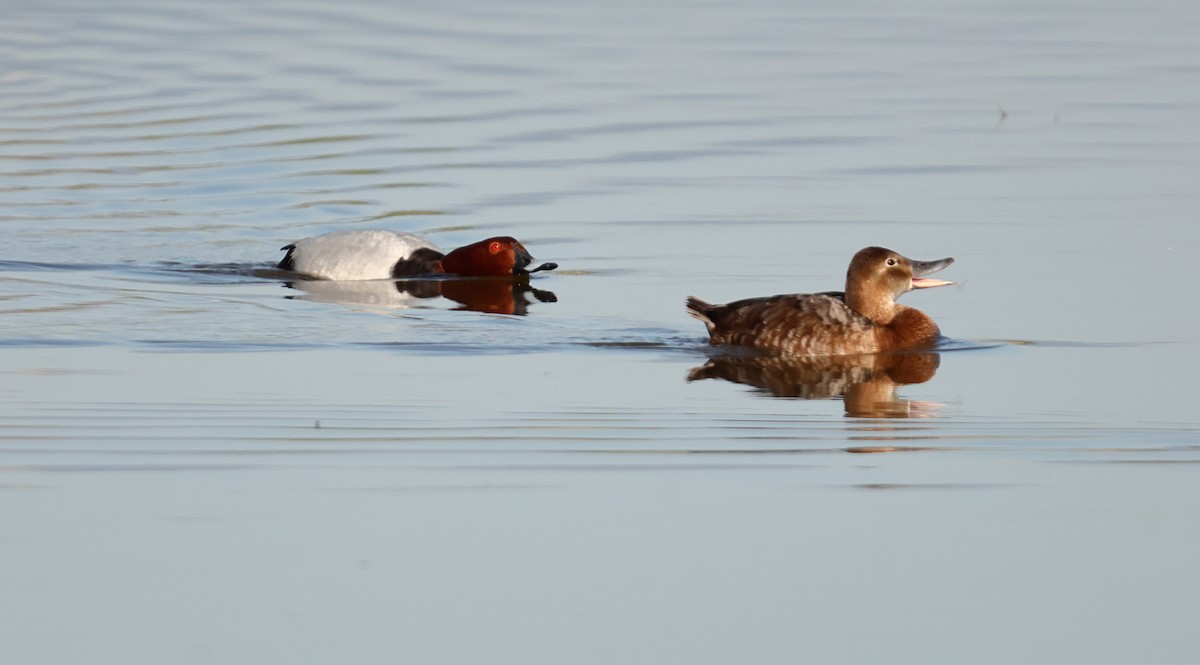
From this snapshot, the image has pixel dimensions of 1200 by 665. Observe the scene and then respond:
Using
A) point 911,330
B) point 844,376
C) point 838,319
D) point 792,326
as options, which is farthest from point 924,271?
point 844,376

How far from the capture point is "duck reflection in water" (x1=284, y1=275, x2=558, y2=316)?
44.6ft

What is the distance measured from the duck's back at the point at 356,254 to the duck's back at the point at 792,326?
3.61m

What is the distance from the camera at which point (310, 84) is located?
23625mm

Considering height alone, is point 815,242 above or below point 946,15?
below

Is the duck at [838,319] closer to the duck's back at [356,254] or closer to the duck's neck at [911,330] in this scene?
the duck's neck at [911,330]

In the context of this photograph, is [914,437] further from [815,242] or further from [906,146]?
[906,146]

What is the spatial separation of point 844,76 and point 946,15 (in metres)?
7.55

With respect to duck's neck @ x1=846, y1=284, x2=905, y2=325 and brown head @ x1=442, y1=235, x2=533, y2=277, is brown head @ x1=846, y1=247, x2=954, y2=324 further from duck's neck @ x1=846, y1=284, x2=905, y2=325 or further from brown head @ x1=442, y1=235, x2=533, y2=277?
brown head @ x1=442, y1=235, x2=533, y2=277

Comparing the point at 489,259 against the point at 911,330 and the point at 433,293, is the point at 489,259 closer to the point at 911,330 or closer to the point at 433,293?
the point at 433,293

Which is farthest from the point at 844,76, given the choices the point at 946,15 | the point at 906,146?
the point at 946,15

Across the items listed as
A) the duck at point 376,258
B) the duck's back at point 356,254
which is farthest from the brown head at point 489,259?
the duck's back at point 356,254

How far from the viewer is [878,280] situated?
471 inches

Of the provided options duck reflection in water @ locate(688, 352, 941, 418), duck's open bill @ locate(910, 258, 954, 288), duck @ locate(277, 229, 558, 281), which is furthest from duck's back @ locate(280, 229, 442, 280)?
duck's open bill @ locate(910, 258, 954, 288)

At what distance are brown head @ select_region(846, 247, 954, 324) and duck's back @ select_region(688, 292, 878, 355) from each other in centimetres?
17
